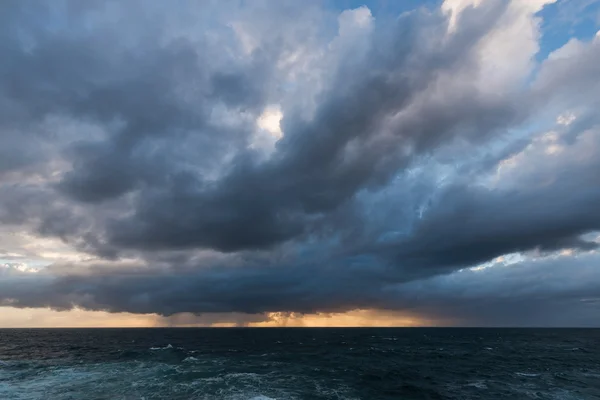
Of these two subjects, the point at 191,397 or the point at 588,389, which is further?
the point at 588,389

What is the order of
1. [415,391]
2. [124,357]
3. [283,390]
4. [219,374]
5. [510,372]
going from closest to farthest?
[283,390], [415,391], [219,374], [510,372], [124,357]

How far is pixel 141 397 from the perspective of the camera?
42.9 m

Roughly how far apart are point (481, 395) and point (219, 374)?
38.7m

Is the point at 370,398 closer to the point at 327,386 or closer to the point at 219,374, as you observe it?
the point at 327,386

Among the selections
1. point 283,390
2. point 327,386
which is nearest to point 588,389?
point 327,386

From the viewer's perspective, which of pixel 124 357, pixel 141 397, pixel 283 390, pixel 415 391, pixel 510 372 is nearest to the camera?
pixel 141 397

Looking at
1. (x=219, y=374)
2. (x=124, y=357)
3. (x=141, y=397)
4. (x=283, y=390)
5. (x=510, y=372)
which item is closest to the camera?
(x=141, y=397)

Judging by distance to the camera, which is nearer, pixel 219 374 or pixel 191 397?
pixel 191 397

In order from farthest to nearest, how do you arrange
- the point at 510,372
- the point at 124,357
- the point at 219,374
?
the point at 124,357, the point at 510,372, the point at 219,374

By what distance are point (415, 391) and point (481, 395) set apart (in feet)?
27.5

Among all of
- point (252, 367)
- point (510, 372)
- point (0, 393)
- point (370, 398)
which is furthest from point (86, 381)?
point (510, 372)

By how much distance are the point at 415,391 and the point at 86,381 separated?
4709cm

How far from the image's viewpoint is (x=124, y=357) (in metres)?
82.8

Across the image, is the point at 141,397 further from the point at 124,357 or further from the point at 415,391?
the point at 124,357
